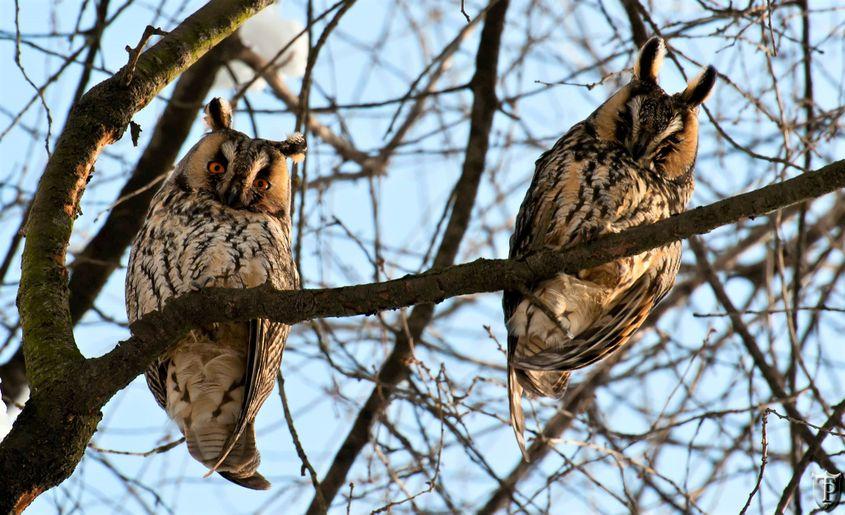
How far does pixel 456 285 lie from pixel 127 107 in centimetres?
110

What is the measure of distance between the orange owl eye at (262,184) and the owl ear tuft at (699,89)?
1648 mm

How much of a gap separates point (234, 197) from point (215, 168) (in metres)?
0.19

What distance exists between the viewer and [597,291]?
2.92 metres

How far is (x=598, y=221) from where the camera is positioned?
297 centimetres

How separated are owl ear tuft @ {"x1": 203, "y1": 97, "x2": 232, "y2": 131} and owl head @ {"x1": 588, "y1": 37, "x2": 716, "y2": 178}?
4.79ft

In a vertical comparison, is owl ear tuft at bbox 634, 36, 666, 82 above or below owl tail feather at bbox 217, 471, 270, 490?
above

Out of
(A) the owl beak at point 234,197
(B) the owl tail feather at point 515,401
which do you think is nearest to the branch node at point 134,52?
(A) the owl beak at point 234,197

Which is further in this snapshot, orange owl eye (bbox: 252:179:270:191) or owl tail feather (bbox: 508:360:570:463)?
orange owl eye (bbox: 252:179:270:191)

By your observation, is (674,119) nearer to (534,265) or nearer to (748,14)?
(748,14)

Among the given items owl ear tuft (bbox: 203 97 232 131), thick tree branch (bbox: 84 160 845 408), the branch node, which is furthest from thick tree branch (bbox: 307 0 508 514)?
the branch node

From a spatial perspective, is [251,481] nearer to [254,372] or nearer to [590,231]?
[254,372]

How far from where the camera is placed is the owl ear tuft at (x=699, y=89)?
11.6 ft

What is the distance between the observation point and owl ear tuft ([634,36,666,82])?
3.62m

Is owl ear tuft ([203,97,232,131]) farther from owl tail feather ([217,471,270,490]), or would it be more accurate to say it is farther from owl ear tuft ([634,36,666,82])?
owl ear tuft ([634,36,666,82])
